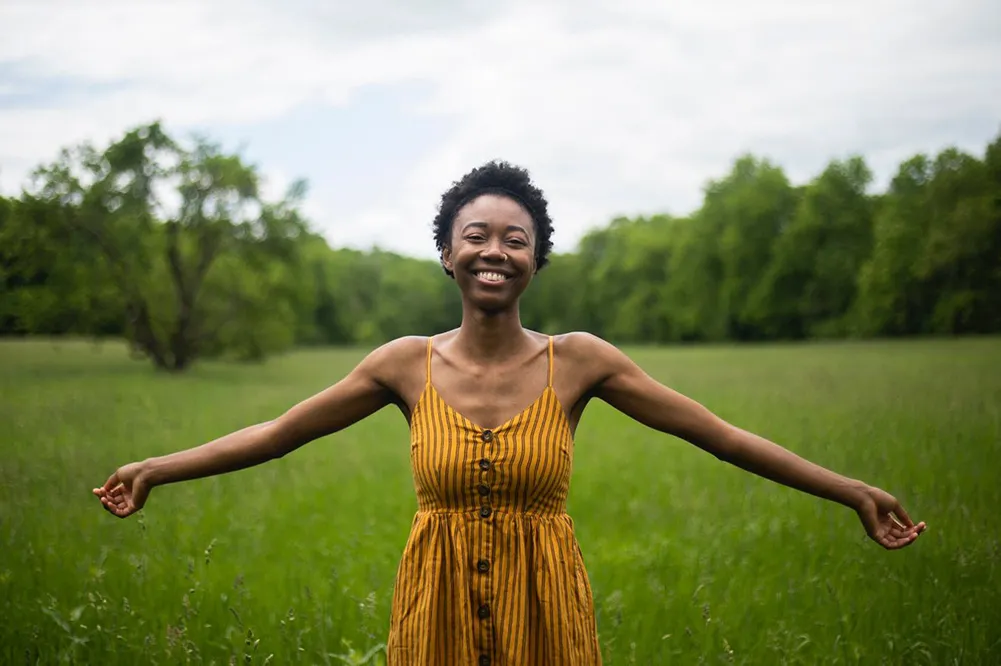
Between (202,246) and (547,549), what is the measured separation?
32144 mm

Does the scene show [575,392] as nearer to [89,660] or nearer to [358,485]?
[89,660]

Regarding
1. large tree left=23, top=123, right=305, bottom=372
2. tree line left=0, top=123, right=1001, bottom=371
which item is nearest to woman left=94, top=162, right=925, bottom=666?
tree line left=0, top=123, right=1001, bottom=371

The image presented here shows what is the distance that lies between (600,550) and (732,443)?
156 inches

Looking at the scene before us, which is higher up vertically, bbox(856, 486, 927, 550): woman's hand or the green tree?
the green tree

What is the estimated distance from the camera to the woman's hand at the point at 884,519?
2.72 metres

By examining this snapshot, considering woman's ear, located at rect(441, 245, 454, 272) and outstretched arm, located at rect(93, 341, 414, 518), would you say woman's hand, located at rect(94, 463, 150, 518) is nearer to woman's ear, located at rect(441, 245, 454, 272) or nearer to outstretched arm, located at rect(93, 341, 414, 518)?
outstretched arm, located at rect(93, 341, 414, 518)

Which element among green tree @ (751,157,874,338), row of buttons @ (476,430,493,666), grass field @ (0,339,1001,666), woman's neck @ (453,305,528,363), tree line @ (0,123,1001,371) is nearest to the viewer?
row of buttons @ (476,430,493,666)

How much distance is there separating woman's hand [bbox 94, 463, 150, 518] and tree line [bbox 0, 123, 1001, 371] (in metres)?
8.25

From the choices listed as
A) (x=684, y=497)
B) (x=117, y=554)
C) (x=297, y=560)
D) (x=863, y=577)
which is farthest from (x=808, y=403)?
(x=117, y=554)

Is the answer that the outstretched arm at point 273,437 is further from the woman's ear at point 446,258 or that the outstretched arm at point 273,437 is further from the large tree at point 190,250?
the large tree at point 190,250

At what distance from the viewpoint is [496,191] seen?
9.01 ft

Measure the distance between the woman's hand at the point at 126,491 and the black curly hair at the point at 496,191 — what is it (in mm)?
1257

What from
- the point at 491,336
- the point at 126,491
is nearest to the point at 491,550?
the point at 491,336

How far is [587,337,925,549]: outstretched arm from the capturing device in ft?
8.95
